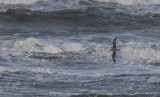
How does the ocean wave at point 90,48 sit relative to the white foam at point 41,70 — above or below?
below

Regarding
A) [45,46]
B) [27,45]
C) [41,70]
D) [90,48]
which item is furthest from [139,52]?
[41,70]

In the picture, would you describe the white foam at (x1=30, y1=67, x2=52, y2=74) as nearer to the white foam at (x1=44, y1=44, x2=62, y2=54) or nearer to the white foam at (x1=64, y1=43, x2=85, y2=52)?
the white foam at (x1=44, y1=44, x2=62, y2=54)

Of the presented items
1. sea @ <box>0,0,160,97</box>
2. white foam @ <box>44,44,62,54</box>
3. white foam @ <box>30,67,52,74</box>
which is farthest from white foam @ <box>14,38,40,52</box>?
white foam @ <box>30,67,52,74</box>

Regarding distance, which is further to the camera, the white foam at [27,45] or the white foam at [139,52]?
the white foam at [27,45]

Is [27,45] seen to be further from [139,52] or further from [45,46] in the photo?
[139,52]

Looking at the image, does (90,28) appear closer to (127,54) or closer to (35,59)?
(127,54)

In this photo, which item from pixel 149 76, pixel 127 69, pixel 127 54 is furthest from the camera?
pixel 127 54

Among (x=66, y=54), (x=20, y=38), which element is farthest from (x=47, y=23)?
(x=66, y=54)

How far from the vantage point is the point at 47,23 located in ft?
88.4

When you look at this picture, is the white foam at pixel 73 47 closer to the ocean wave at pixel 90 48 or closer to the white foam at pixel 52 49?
the ocean wave at pixel 90 48

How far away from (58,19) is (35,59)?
853 cm

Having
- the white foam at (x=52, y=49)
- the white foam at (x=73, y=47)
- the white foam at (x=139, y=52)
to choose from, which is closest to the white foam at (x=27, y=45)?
the white foam at (x=52, y=49)

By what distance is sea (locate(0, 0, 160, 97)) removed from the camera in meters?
15.6

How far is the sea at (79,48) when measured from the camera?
1558 cm
